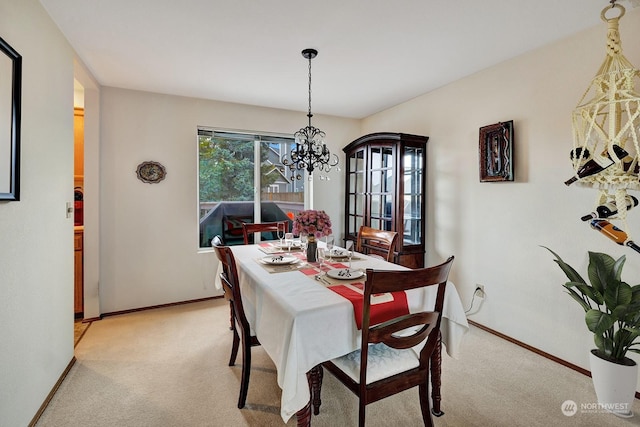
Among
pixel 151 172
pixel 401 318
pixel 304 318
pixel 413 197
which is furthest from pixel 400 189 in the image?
pixel 151 172

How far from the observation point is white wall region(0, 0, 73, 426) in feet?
4.88

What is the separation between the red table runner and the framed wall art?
1694 millimetres

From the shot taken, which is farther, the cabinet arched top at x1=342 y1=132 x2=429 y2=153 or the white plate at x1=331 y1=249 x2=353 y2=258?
the cabinet arched top at x1=342 y1=132 x2=429 y2=153

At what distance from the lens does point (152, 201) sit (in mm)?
3420

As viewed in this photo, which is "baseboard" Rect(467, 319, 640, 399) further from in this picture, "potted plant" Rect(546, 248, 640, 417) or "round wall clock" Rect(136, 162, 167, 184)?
"round wall clock" Rect(136, 162, 167, 184)

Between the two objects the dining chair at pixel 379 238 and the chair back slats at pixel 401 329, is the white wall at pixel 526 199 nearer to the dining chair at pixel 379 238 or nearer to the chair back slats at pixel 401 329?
the dining chair at pixel 379 238

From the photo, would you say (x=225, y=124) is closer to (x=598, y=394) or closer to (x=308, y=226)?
(x=308, y=226)

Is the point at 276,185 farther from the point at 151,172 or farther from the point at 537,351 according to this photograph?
the point at 537,351

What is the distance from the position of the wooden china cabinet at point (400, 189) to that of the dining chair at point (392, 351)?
187 cm

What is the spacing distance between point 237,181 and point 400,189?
2.01 metres

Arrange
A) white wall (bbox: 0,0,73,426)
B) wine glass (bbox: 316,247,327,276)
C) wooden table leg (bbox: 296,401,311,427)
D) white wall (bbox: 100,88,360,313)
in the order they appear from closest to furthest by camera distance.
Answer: wooden table leg (bbox: 296,401,311,427), white wall (bbox: 0,0,73,426), wine glass (bbox: 316,247,327,276), white wall (bbox: 100,88,360,313)

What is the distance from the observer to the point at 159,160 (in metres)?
3.43

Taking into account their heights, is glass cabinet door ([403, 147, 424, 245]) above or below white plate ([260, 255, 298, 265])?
above

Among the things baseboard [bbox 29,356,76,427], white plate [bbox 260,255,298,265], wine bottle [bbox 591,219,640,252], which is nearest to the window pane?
white plate [bbox 260,255,298,265]
